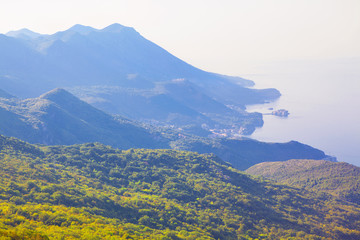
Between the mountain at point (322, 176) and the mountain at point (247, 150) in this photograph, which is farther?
the mountain at point (247, 150)

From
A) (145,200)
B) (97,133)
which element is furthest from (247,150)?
(145,200)

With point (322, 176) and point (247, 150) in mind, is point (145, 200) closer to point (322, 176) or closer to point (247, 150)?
point (322, 176)

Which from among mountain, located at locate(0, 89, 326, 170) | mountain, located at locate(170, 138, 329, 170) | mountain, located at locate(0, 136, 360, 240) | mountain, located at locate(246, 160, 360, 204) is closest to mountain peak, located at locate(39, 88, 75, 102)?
mountain, located at locate(0, 89, 326, 170)

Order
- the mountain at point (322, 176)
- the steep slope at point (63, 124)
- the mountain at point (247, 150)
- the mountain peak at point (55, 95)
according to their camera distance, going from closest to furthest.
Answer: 1. the mountain at point (322, 176)
2. the steep slope at point (63, 124)
3. the mountain at point (247, 150)
4. the mountain peak at point (55, 95)

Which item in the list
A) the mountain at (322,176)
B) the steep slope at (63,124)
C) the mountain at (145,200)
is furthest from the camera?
the steep slope at (63,124)

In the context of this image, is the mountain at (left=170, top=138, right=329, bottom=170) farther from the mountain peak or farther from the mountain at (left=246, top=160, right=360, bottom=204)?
the mountain peak

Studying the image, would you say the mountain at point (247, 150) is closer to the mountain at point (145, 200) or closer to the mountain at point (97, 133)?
the mountain at point (97, 133)

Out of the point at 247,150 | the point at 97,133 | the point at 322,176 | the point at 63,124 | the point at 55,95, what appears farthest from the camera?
the point at 247,150

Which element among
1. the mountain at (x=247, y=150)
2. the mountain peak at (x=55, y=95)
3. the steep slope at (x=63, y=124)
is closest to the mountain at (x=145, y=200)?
the steep slope at (x=63, y=124)
